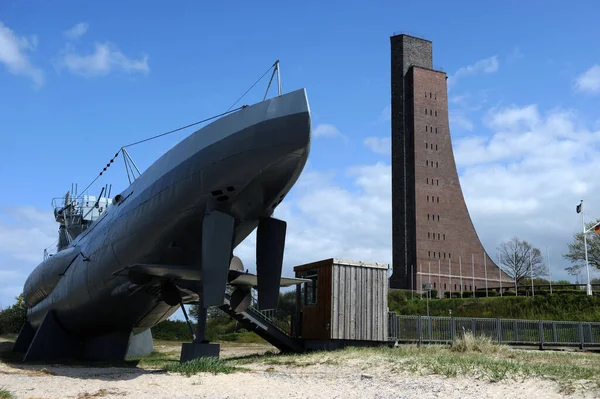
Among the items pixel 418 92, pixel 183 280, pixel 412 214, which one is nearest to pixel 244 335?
pixel 183 280

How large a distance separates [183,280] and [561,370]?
9.10m

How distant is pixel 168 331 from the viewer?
4200 cm

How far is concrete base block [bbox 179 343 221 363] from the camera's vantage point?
1397cm

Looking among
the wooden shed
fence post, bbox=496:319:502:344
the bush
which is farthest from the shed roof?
the bush

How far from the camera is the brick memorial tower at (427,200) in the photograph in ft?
256

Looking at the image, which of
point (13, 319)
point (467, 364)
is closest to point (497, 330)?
point (467, 364)

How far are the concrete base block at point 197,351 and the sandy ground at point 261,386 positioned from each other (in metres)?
1.09

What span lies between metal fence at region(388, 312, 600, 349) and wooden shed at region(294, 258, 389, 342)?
1.15m

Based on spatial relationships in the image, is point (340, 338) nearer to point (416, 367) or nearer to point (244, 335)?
point (416, 367)

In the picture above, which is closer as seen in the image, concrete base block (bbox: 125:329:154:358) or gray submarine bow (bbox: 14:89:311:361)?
gray submarine bow (bbox: 14:89:311:361)

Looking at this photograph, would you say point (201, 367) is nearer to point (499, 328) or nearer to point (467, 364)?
point (467, 364)

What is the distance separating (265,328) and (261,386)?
11492mm

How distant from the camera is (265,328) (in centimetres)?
2305

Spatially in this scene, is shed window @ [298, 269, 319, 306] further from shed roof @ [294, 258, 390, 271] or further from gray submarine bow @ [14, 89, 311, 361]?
gray submarine bow @ [14, 89, 311, 361]
